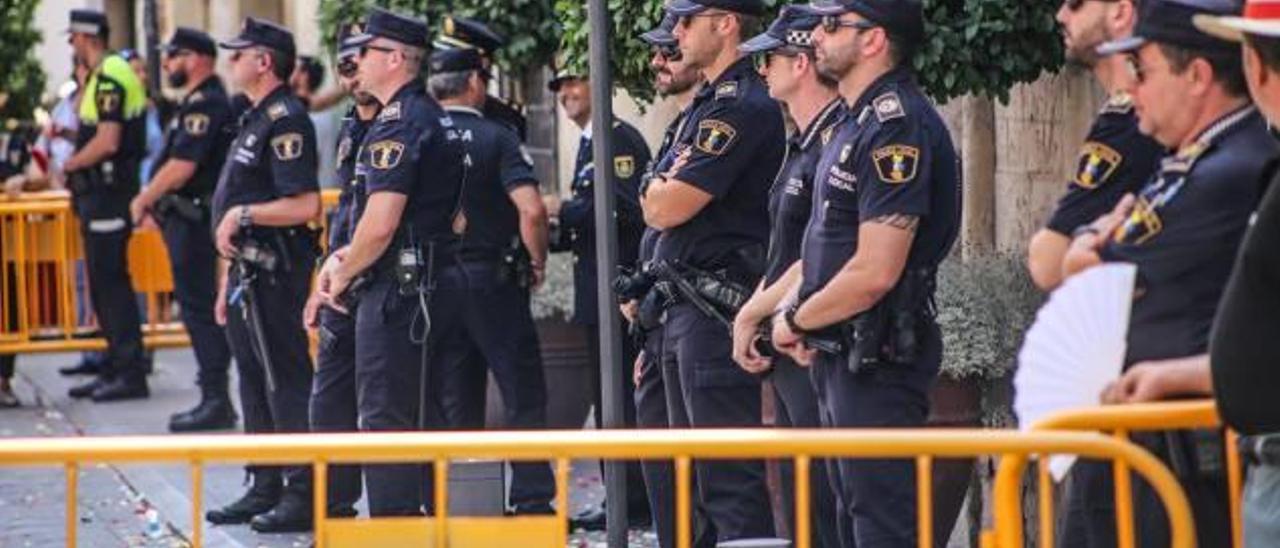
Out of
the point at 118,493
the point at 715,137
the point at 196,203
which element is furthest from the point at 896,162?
the point at 196,203

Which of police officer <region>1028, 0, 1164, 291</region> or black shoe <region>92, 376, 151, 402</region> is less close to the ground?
police officer <region>1028, 0, 1164, 291</region>

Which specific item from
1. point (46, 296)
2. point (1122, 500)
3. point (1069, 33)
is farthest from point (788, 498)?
point (46, 296)

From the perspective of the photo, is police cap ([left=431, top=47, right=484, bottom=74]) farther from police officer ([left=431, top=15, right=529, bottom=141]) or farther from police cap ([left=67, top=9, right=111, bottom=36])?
police cap ([left=67, top=9, right=111, bottom=36])

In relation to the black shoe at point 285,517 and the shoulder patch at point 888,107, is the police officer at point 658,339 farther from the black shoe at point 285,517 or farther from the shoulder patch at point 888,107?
the black shoe at point 285,517

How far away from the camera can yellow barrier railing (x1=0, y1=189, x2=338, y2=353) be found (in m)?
14.8

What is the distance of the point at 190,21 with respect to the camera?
25641mm

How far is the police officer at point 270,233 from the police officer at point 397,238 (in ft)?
3.63

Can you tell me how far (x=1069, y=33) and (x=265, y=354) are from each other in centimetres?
544

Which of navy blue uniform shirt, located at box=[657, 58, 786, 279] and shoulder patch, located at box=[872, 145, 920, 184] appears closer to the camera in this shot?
shoulder patch, located at box=[872, 145, 920, 184]

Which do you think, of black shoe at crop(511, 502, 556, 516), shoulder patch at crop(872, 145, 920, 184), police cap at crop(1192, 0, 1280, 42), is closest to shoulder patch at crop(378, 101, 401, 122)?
black shoe at crop(511, 502, 556, 516)

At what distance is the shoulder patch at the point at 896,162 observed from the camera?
665cm

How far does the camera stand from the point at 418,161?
930 cm

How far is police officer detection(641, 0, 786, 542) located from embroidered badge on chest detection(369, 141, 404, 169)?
50.3 inches

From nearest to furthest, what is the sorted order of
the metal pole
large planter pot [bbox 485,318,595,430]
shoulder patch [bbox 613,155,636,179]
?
the metal pole, shoulder patch [bbox 613,155,636,179], large planter pot [bbox 485,318,595,430]
